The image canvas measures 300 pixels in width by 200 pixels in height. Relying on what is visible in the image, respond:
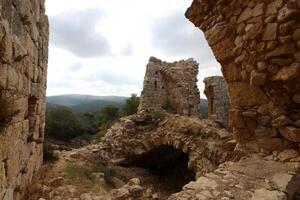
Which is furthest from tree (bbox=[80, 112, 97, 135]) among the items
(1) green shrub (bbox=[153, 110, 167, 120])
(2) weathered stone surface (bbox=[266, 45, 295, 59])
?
(2) weathered stone surface (bbox=[266, 45, 295, 59])

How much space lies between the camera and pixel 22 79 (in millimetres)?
4051

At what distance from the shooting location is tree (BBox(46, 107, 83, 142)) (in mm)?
24141

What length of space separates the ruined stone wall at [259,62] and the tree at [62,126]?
2179 centimetres

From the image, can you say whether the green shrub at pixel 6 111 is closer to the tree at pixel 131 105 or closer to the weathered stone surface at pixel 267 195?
the weathered stone surface at pixel 267 195

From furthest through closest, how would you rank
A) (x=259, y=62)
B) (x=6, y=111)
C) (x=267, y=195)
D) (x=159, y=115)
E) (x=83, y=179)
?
(x=159, y=115) → (x=83, y=179) → (x=6, y=111) → (x=259, y=62) → (x=267, y=195)

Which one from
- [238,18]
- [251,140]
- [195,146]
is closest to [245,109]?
[251,140]

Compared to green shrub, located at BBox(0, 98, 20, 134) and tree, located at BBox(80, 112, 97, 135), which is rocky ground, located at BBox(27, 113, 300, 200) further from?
tree, located at BBox(80, 112, 97, 135)

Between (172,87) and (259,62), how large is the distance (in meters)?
10.9

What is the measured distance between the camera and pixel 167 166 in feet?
39.2

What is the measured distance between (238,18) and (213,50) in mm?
→ 530

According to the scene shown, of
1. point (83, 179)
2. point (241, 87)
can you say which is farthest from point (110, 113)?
point (241, 87)

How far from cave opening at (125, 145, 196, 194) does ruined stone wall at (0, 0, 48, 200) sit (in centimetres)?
524

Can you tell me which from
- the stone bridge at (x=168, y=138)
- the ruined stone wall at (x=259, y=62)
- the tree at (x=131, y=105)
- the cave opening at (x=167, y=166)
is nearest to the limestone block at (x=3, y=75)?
the ruined stone wall at (x=259, y=62)

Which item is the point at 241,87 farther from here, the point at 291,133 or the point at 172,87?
the point at 172,87
